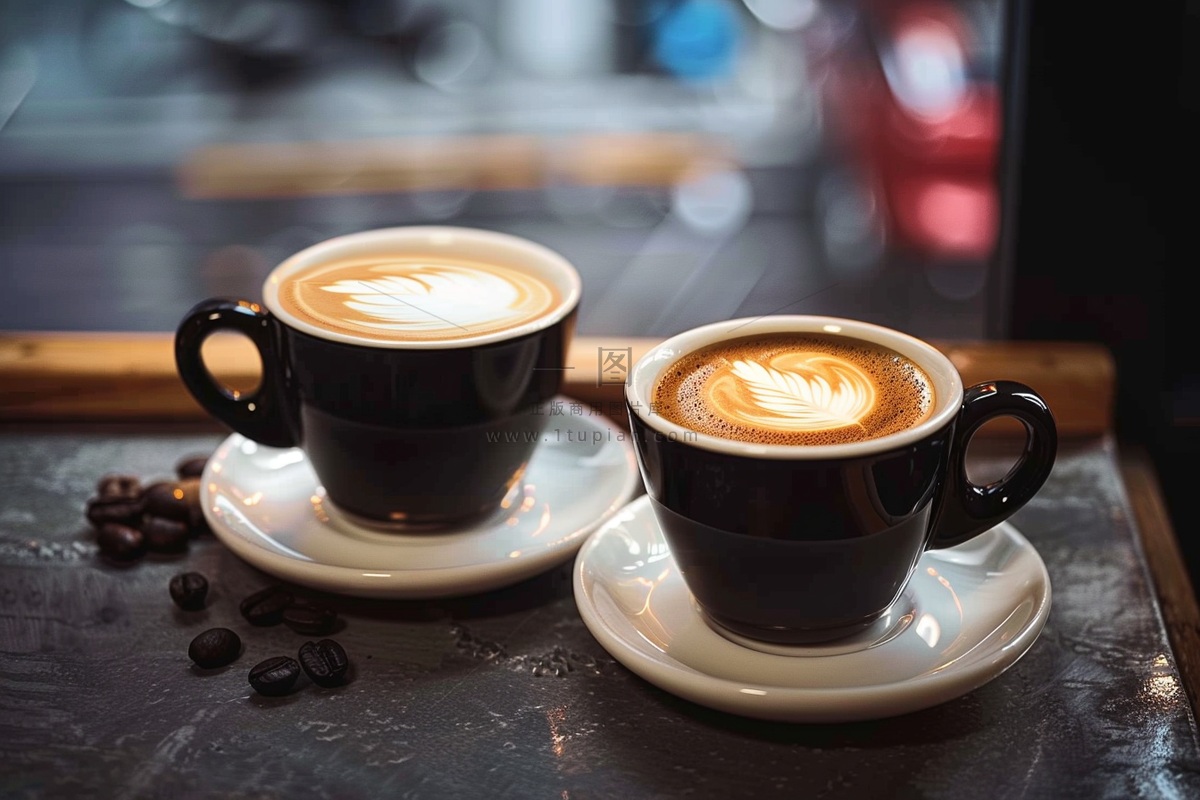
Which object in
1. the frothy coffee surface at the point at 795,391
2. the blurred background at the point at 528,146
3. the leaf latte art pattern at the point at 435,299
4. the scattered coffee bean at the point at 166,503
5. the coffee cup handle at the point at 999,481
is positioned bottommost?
the blurred background at the point at 528,146

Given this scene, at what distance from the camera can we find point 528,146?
7.47 ft

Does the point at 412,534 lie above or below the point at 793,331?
below

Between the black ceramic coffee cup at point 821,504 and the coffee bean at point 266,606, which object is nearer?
the black ceramic coffee cup at point 821,504

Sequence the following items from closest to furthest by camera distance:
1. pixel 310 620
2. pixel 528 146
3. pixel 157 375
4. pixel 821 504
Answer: pixel 821 504 < pixel 310 620 < pixel 157 375 < pixel 528 146

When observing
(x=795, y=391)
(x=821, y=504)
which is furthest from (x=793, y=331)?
(x=821, y=504)

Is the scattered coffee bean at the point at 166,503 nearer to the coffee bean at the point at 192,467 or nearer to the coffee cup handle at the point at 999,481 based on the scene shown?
the coffee bean at the point at 192,467

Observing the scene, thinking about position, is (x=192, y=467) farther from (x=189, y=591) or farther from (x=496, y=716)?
(x=496, y=716)

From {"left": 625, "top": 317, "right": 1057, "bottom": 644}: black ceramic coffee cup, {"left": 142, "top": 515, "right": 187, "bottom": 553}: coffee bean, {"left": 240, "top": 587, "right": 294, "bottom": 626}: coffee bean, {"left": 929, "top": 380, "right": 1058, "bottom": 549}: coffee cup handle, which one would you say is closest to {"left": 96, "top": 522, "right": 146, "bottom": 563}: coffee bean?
{"left": 142, "top": 515, "right": 187, "bottom": 553}: coffee bean

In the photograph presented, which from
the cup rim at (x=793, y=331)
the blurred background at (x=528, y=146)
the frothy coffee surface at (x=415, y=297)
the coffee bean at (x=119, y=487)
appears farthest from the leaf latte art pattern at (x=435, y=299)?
the blurred background at (x=528, y=146)

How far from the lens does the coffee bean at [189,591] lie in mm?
712

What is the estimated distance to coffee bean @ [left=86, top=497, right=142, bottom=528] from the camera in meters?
0.81

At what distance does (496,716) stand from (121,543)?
322 mm
